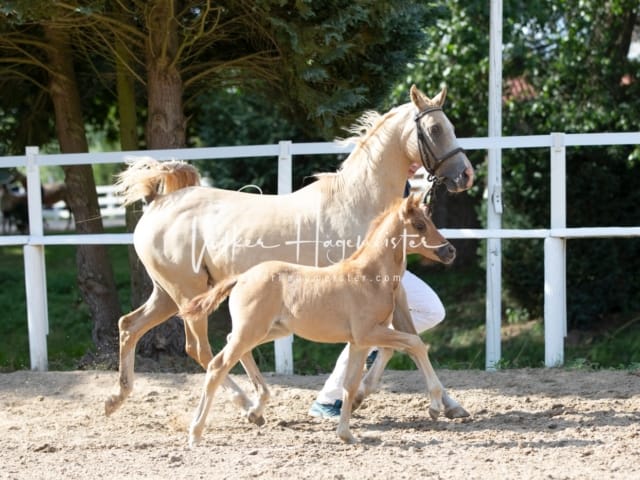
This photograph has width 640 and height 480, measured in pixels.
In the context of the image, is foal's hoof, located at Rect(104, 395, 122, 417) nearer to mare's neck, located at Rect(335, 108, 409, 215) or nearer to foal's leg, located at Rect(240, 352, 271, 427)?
foal's leg, located at Rect(240, 352, 271, 427)

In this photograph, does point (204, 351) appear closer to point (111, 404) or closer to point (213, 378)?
point (111, 404)

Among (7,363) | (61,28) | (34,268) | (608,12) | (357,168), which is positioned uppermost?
(608,12)

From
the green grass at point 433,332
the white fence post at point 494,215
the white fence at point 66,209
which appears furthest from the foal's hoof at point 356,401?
the white fence at point 66,209

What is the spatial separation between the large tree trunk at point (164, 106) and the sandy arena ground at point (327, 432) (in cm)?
101

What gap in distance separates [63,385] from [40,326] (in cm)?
95

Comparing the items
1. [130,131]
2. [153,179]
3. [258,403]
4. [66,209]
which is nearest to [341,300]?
[258,403]

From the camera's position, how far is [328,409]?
5.66m

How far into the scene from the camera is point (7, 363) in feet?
27.7

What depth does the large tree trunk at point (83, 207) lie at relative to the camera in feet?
29.5

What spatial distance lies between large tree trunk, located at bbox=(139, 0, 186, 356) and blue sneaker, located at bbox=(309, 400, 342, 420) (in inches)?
113

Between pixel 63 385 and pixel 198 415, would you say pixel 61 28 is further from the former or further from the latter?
pixel 198 415

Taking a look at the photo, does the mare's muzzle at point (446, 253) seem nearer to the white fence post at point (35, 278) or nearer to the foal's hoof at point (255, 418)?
the foal's hoof at point (255, 418)

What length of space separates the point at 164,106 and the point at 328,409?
368 cm

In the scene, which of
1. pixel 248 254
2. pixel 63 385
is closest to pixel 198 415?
pixel 248 254
